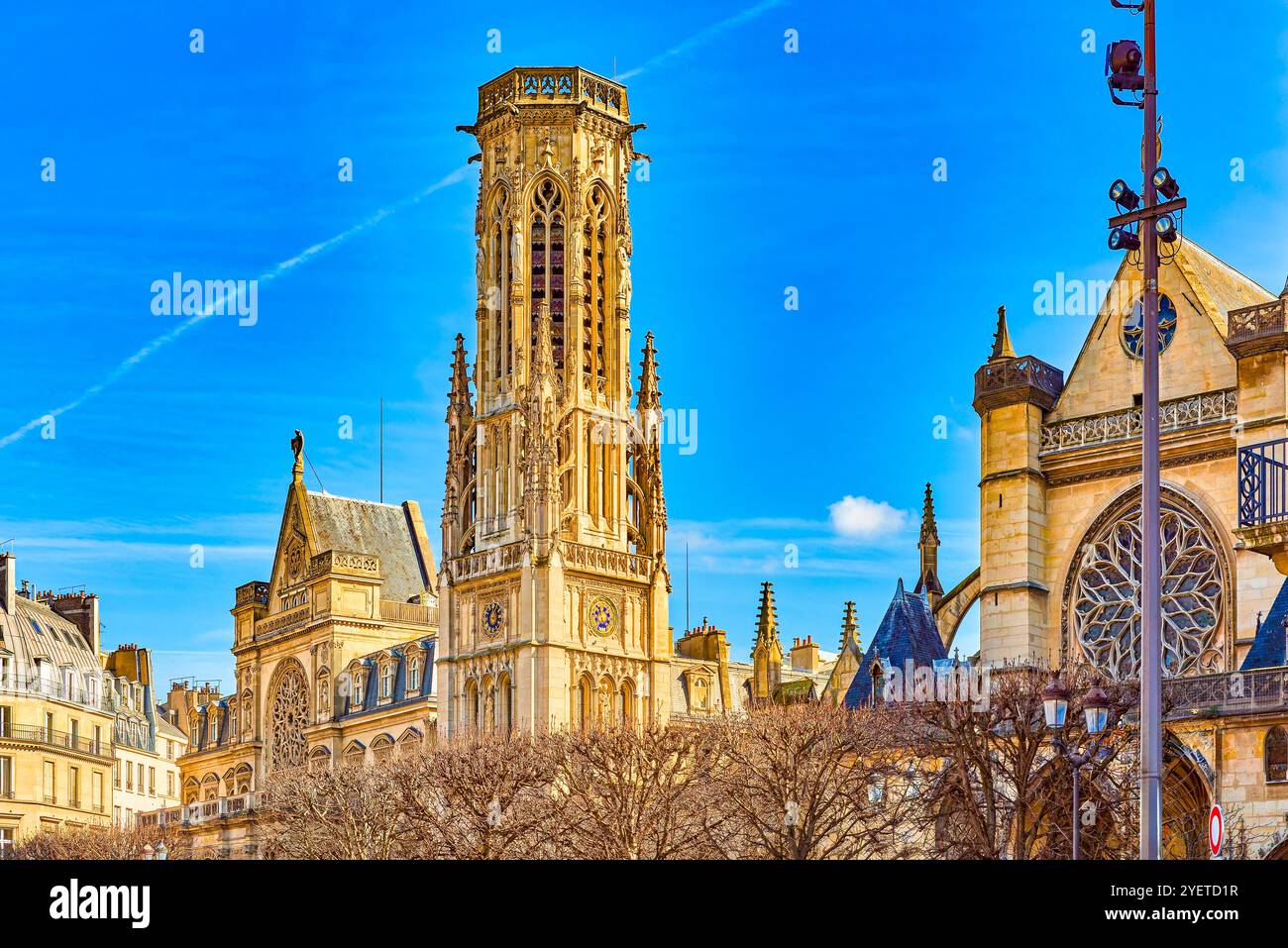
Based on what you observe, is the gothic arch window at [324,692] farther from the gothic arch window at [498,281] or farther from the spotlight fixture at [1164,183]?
the spotlight fixture at [1164,183]

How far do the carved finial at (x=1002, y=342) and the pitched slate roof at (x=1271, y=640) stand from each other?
40.3 ft

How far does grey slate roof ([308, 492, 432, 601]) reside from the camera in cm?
10488

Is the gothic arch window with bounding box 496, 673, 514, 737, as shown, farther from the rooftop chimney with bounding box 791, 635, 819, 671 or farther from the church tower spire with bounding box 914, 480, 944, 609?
the rooftop chimney with bounding box 791, 635, 819, 671

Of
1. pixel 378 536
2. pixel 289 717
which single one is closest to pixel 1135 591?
pixel 289 717

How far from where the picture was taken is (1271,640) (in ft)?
174

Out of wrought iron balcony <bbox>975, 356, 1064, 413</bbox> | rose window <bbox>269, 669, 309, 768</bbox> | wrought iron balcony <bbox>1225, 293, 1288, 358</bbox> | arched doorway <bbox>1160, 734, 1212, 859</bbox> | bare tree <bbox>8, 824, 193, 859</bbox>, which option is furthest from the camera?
rose window <bbox>269, 669, 309, 768</bbox>

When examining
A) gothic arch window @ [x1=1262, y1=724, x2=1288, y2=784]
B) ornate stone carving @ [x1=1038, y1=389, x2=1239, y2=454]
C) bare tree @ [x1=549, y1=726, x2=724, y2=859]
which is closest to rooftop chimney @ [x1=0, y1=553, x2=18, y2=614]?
bare tree @ [x1=549, y1=726, x2=724, y2=859]

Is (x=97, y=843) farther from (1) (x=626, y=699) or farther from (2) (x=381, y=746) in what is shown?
(1) (x=626, y=699)

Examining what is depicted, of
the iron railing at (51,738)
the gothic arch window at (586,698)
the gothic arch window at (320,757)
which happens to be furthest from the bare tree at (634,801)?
the iron railing at (51,738)

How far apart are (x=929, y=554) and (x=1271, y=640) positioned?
26.1m

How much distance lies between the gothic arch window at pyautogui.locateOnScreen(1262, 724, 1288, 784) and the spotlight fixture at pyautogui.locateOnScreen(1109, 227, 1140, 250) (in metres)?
27.2

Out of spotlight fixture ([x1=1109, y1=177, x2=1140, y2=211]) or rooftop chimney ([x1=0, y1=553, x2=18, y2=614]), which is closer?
spotlight fixture ([x1=1109, y1=177, x2=1140, y2=211])
